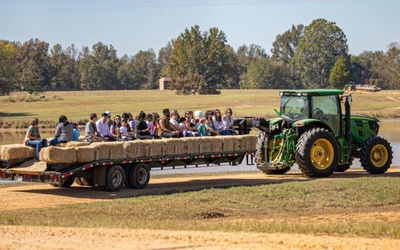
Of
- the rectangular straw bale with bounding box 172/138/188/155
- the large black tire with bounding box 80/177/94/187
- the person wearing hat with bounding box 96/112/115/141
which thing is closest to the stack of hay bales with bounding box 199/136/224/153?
the rectangular straw bale with bounding box 172/138/188/155

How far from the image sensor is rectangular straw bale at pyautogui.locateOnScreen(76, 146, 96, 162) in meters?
20.5

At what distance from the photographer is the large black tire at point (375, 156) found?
25.5 m

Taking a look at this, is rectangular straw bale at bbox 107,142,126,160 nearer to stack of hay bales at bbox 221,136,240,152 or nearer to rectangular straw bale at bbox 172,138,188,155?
rectangular straw bale at bbox 172,138,188,155

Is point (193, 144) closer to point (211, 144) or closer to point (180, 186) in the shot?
point (211, 144)

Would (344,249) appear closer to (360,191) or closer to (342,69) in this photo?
(360,191)

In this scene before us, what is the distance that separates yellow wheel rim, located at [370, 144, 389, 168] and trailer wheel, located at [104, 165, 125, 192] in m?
8.51

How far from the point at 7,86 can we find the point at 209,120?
247 ft

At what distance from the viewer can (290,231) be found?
13.7 metres

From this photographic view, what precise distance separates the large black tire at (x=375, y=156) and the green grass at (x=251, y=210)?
334 cm

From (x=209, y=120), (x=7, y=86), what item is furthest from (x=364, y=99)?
(x=209, y=120)

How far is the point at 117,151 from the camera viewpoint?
21344 mm

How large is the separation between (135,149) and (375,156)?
8.29 meters

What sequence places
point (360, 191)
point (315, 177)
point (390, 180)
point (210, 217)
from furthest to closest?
point (315, 177), point (390, 180), point (360, 191), point (210, 217)

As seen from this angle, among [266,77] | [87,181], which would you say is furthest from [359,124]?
[266,77]
